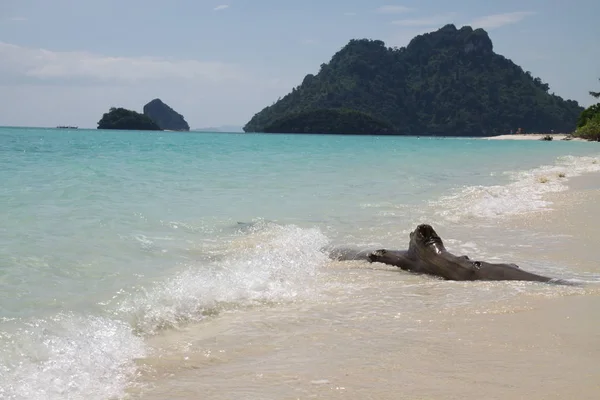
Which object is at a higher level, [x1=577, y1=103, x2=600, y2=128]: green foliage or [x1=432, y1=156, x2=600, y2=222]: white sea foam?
[x1=577, y1=103, x2=600, y2=128]: green foliage

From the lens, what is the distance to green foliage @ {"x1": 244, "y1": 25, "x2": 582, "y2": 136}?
160 metres

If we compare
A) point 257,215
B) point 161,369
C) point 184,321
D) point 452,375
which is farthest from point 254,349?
point 257,215

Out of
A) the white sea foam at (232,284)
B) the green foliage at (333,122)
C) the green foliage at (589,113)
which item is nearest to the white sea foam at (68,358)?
the white sea foam at (232,284)

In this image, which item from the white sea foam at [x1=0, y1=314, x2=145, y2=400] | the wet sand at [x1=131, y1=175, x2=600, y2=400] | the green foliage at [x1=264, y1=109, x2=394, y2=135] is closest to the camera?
the wet sand at [x1=131, y1=175, x2=600, y2=400]

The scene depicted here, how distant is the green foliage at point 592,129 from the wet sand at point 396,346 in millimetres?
74253

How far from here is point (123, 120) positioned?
159 metres

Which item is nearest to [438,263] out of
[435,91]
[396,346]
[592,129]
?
[396,346]

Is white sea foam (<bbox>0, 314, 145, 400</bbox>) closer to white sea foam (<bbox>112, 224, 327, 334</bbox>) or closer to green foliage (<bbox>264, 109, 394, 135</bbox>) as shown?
white sea foam (<bbox>112, 224, 327, 334</bbox>)

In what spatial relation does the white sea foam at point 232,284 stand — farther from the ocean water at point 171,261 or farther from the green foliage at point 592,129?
the green foliage at point 592,129

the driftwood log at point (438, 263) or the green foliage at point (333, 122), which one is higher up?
the green foliage at point (333, 122)

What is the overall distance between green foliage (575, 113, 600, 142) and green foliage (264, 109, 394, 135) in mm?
71349

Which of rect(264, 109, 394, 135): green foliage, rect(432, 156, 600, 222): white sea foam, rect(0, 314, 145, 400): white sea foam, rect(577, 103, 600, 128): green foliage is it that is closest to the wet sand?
rect(0, 314, 145, 400): white sea foam

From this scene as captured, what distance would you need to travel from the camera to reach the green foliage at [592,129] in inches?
2798

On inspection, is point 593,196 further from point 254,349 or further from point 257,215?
point 254,349
